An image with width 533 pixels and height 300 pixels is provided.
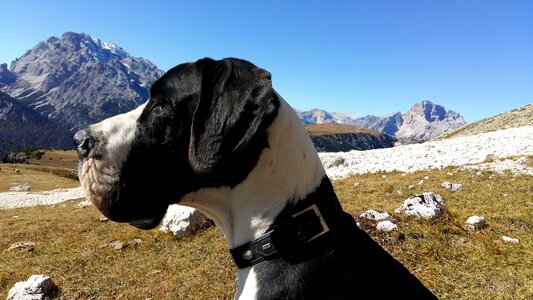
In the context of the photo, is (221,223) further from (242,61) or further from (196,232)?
(196,232)

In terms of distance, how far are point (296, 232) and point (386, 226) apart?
5764 mm

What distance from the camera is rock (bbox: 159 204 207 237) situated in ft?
31.5

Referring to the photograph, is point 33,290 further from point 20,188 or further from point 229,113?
point 20,188

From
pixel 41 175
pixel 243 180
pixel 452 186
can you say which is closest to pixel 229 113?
pixel 243 180

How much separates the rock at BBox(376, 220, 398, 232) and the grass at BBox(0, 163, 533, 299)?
0.13 m

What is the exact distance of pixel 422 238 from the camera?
7285mm

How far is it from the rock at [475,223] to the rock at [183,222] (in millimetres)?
6080

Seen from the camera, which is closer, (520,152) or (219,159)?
(219,159)

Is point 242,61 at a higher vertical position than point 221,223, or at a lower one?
higher

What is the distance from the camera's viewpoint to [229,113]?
2.34 metres

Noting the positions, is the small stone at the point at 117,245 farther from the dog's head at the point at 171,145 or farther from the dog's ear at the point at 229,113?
the dog's ear at the point at 229,113

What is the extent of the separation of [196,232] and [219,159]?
7.79 metres

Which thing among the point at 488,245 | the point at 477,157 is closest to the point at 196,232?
the point at 488,245

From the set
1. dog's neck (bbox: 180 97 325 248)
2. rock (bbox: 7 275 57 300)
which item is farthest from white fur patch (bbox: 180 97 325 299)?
rock (bbox: 7 275 57 300)
